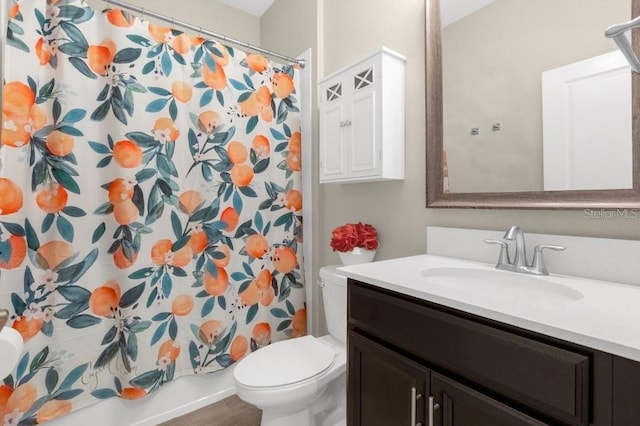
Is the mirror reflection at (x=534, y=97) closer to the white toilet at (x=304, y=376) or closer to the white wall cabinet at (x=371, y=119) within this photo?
the white wall cabinet at (x=371, y=119)

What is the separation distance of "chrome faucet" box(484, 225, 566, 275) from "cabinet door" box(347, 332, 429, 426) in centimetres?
49

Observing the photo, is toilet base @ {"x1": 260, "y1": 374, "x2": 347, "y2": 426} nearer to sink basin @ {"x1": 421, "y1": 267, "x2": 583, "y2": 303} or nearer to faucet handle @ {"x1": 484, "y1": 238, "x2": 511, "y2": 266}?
sink basin @ {"x1": 421, "y1": 267, "x2": 583, "y2": 303}

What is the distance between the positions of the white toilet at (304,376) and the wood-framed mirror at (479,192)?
58cm

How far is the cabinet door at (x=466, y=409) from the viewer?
0.67 metres

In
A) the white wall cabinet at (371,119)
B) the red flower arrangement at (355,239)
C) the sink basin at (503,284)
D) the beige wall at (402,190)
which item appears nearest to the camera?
the sink basin at (503,284)

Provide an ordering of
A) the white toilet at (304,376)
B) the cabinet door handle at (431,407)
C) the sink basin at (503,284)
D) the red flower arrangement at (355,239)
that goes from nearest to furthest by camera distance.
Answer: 1. the cabinet door handle at (431,407)
2. the sink basin at (503,284)
3. the white toilet at (304,376)
4. the red flower arrangement at (355,239)

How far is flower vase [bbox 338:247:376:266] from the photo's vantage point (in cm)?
162

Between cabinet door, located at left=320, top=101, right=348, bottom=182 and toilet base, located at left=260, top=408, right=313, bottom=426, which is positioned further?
cabinet door, located at left=320, top=101, right=348, bottom=182

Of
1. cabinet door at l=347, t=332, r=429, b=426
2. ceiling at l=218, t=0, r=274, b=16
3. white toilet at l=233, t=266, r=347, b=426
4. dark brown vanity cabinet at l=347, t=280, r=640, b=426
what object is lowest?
white toilet at l=233, t=266, r=347, b=426

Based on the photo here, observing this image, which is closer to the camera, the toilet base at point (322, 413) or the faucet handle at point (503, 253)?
the faucet handle at point (503, 253)

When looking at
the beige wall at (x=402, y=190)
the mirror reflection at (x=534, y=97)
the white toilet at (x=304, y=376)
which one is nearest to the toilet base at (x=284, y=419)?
the white toilet at (x=304, y=376)

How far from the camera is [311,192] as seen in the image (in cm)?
210

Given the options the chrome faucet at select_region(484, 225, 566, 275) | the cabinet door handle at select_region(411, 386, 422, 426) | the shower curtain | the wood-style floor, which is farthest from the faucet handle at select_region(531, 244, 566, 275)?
the wood-style floor

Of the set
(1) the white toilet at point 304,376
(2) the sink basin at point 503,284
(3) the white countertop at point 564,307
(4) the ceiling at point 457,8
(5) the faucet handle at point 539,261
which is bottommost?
(1) the white toilet at point 304,376
